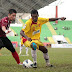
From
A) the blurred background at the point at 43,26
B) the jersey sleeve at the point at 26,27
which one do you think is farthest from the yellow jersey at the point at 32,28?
the blurred background at the point at 43,26

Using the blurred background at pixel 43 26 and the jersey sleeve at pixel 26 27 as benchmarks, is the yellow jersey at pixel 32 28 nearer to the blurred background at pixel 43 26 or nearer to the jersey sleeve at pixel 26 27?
the jersey sleeve at pixel 26 27

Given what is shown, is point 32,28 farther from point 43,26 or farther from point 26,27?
point 43,26

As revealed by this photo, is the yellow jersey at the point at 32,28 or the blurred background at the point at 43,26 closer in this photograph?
the yellow jersey at the point at 32,28

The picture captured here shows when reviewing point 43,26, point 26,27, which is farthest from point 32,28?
point 43,26

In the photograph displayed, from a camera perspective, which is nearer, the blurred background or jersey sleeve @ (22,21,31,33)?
jersey sleeve @ (22,21,31,33)

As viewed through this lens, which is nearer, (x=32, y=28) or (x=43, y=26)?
(x=32, y=28)

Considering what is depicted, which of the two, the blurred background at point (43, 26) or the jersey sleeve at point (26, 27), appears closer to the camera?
the jersey sleeve at point (26, 27)

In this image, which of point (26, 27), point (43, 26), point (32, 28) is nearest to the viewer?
point (26, 27)

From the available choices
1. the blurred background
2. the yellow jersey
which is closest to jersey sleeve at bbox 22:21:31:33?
the yellow jersey

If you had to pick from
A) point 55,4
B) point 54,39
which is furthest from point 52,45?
point 55,4

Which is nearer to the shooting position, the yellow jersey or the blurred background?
the yellow jersey

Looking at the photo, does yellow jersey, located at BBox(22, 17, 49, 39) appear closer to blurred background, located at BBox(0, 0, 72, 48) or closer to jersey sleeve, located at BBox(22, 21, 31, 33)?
jersey sleeve, located at BBox(22, 21, 31, 33)

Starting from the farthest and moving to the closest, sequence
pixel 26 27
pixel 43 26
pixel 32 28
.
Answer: pixel 43 26 → pixel 32 28 → pixel 26 27

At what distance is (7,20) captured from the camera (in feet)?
24.8
